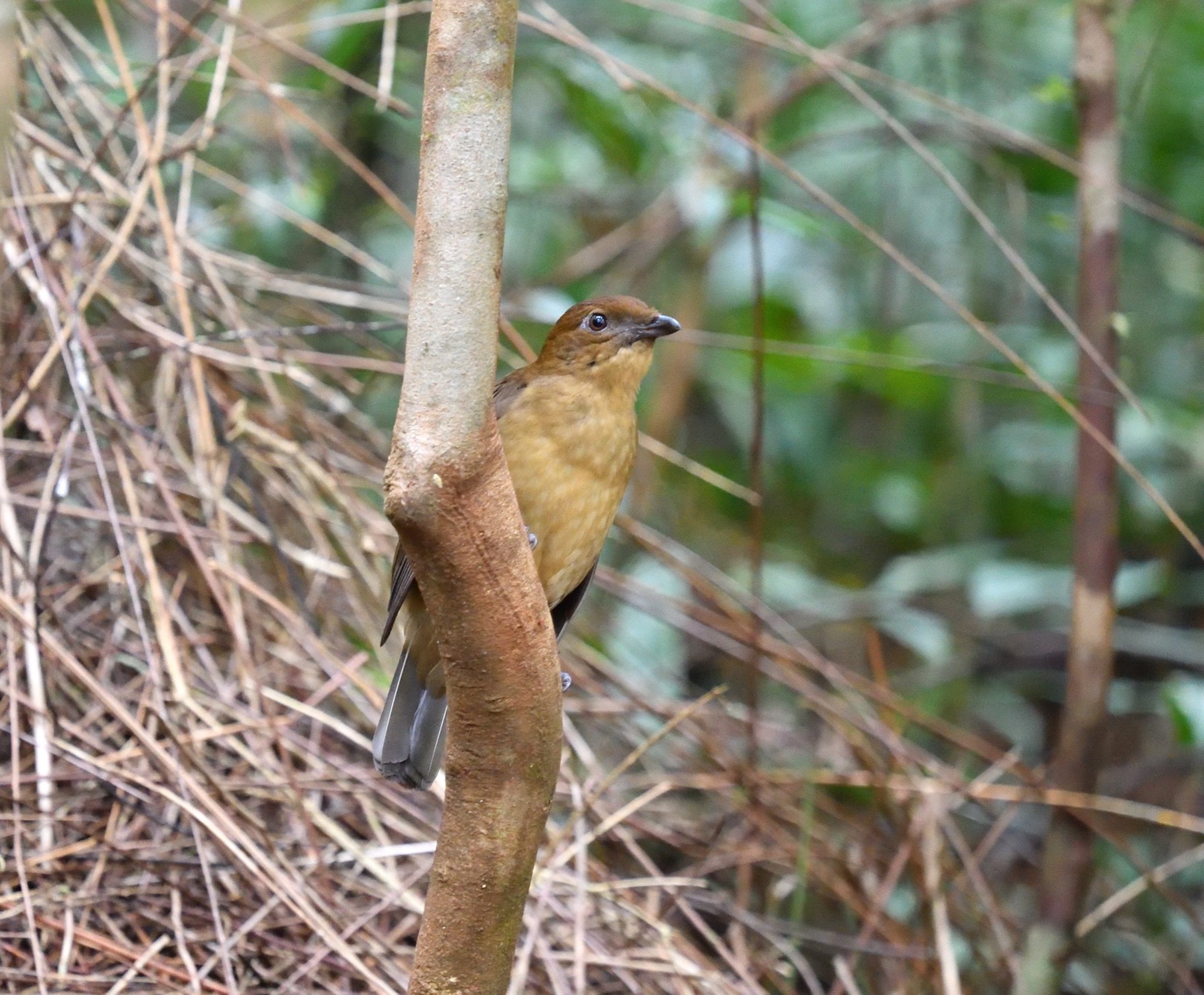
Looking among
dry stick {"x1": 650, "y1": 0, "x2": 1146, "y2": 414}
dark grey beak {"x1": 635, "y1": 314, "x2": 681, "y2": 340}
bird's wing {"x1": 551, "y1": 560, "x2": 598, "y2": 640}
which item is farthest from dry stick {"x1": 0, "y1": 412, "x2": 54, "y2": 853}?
dry stick {"x1": 650, "y1": 0, "x2": 1146, "y2": 414}

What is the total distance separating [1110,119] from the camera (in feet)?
11.3

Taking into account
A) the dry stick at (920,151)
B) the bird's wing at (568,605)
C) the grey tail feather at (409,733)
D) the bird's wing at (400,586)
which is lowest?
the grey tail feather at (409,733)

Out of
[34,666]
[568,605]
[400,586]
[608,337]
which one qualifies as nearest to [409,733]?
[400,586]

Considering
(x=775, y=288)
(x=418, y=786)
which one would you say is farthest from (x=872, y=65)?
(x=418, y=786)

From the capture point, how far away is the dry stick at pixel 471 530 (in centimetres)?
153

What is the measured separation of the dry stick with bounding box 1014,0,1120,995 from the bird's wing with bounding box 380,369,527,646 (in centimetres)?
127

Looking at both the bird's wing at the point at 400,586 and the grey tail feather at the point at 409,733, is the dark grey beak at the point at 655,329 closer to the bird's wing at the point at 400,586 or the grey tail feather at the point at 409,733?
the bird's wing at the point at 400,586

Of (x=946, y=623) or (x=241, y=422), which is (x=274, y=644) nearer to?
(x=241, y=422)

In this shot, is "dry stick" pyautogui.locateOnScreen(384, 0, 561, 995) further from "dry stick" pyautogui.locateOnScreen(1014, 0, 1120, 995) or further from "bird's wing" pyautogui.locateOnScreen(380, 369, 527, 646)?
"dry stick" pyautogui.locateOnScreen(1014, 0, 1120, 995)

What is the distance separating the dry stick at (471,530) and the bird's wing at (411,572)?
0.78 m

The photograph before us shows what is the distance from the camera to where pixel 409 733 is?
2682mm

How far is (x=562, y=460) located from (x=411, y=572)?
43cm

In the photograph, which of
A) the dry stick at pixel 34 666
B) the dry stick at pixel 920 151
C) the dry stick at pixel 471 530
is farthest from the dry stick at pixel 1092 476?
the dry stick at pixel 34 666

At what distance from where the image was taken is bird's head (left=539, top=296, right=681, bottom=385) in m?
2.95
